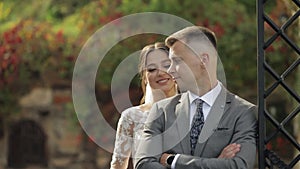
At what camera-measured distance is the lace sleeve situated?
4.03 meters

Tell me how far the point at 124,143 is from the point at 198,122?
3.61 ft

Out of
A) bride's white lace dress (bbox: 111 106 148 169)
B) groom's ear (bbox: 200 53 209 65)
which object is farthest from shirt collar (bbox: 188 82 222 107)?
bride's white lace dress (bbox: 111 106 148 169)

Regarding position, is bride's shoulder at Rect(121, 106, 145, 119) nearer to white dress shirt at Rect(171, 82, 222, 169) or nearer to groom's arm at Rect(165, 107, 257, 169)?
white dress shirt at Rect(171, 82, 222, 169)

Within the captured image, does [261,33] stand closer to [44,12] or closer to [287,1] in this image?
[287,1]

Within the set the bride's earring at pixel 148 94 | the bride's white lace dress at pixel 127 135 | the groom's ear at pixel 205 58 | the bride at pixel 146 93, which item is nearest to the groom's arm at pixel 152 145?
the groom's ear at pixel 205 58

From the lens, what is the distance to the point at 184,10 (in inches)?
346

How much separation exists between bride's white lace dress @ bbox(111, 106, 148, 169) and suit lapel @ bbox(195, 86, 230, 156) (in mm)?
994

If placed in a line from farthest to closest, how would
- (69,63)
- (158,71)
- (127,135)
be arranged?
(69,63) < (127,135) < (158,71)

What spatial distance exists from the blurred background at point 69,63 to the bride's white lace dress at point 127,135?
4547 millimetres

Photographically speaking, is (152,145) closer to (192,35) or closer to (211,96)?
(211,96)

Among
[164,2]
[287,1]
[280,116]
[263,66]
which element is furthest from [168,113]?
[280,116]

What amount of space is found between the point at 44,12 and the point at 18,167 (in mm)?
2121

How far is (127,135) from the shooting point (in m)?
4.04

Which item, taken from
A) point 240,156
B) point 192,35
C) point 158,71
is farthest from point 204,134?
point 158,71
